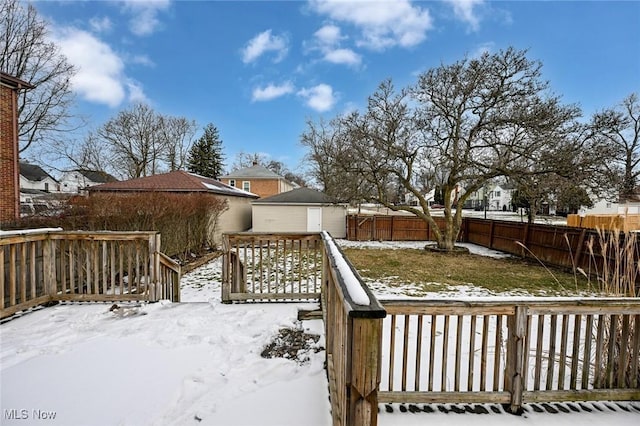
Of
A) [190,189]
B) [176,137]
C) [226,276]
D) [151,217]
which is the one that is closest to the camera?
[226,276]

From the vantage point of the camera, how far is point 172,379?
2379 mm

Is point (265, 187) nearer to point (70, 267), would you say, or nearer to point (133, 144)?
point (133, 144)

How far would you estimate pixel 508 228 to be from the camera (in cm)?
1249

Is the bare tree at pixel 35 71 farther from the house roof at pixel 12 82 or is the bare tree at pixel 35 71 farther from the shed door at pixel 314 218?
the shed door at pixel 314 218

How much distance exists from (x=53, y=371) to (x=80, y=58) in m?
19.0

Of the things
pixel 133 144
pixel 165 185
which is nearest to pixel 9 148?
pixel 165 185

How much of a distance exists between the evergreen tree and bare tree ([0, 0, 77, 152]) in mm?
13560

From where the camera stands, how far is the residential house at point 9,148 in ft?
32.5

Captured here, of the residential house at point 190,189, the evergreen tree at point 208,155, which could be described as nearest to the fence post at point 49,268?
the residential house at point 190,189

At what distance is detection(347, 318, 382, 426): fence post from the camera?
119 cm

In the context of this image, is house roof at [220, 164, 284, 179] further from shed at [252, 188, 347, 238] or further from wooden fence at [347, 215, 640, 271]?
wooden fence at [347, 215, 640, 271]

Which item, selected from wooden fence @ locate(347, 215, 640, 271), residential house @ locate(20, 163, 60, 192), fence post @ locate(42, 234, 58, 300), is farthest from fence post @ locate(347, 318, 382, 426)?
residential house @ locate(20, 163, 60, 192)

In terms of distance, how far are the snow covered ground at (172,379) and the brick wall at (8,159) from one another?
9.42 m

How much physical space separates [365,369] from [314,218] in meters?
15.8
